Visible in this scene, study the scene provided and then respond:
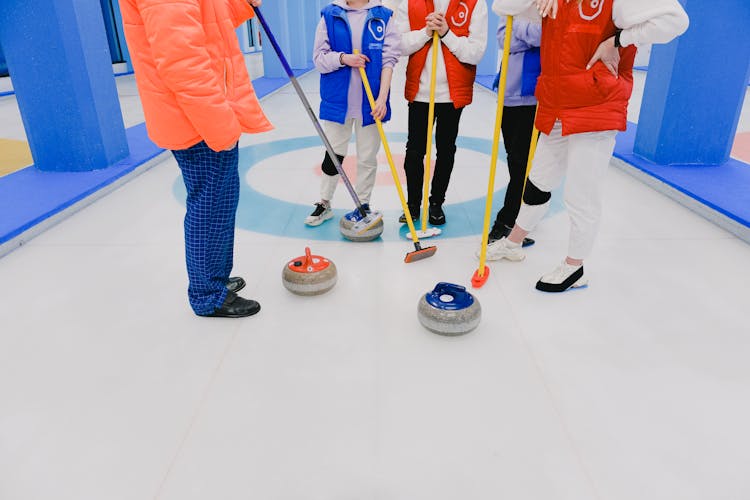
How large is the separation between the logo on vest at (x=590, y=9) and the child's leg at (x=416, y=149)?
100 cm

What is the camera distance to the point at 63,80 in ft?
11.9

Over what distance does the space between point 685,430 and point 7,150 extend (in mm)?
5632

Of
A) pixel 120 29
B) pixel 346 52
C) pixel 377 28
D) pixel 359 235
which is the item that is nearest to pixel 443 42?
pixel 377 28

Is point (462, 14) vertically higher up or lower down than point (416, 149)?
higher up

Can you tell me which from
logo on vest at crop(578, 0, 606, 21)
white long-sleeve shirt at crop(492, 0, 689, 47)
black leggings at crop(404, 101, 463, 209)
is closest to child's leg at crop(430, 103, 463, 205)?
black leggings at crop(404, 101, 463, 209)

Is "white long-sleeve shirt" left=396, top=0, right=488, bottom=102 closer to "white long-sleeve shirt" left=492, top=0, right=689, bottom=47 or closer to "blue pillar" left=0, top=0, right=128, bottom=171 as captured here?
"white long-sleeve shirt" left=492, top=0, right=689, bottom=47

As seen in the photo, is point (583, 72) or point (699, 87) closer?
point (583, 72)

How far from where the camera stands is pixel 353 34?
8.73 ft

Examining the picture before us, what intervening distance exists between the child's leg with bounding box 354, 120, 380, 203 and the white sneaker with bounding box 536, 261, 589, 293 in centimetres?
120

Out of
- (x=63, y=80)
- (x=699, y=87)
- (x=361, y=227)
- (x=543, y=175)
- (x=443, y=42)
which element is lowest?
(x=361, y=227)

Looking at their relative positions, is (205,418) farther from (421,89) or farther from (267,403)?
(421,89)

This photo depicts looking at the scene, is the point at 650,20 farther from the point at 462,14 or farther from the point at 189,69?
the point at 189,69

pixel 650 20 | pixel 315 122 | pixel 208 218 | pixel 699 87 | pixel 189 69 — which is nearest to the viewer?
pixel 189 69

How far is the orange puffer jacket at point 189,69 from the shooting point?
1.59m
